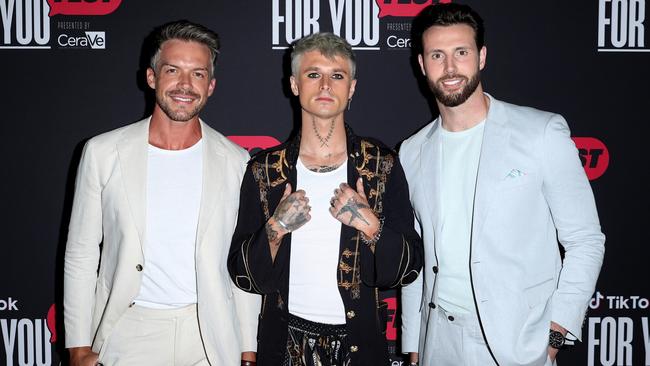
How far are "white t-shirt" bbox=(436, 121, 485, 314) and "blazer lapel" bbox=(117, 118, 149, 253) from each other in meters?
1.14

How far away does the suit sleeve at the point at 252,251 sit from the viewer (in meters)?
2.18

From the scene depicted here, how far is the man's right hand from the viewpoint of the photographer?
2344mm

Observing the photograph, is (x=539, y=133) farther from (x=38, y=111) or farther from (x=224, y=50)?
(x=38, y=111)

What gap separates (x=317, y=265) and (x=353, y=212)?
0.27 m

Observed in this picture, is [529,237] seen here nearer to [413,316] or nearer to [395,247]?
[395,247]

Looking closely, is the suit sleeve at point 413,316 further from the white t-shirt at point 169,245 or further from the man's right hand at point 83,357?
the man's right hand at point 83,357

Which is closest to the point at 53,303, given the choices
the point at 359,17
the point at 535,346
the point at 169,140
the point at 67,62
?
the point at 67,62

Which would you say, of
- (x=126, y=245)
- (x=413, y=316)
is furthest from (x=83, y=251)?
(x=413, y=316)

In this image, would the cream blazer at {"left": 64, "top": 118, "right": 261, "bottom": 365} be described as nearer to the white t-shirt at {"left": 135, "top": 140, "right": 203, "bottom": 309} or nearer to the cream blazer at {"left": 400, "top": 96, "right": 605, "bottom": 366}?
the white t-shirt at {"left": 135, "top": 140, "right": 203, "bottom": 309}

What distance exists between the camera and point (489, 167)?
222 cm

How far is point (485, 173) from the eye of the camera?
7.27 ft

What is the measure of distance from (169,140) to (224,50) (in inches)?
40.5

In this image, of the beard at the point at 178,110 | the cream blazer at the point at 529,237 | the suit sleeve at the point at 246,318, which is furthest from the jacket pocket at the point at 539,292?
the beard at the point at 178,110

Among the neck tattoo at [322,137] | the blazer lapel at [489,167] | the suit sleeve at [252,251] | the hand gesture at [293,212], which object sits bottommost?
the suit sleeve at [252,251]
